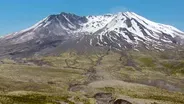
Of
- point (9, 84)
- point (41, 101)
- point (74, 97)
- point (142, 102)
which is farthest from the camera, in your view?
point (9, 84)

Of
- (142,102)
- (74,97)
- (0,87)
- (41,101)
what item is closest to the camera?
(41,101)

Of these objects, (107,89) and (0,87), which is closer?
(0,87)

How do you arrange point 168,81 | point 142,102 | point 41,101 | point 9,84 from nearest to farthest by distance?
point 41,101 < point 142,102 < point 9,84 < point 168,81

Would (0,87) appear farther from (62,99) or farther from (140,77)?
(140,77)

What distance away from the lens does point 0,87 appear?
110500mm

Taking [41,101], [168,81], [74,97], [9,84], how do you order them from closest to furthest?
[41,101] → [74,97] → [9,84] → [168,81]

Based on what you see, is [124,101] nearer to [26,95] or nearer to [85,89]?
[26,95]

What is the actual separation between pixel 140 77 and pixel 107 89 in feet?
186

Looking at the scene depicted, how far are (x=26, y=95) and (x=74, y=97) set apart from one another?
14659 millimetres

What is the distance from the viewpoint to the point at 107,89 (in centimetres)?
12225

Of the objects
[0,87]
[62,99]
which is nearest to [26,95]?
[62,99]

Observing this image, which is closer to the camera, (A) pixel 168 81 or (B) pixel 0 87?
(B) pixel 0 87

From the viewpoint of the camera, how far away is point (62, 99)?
91.1m

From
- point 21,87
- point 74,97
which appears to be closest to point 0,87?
point 21,87
